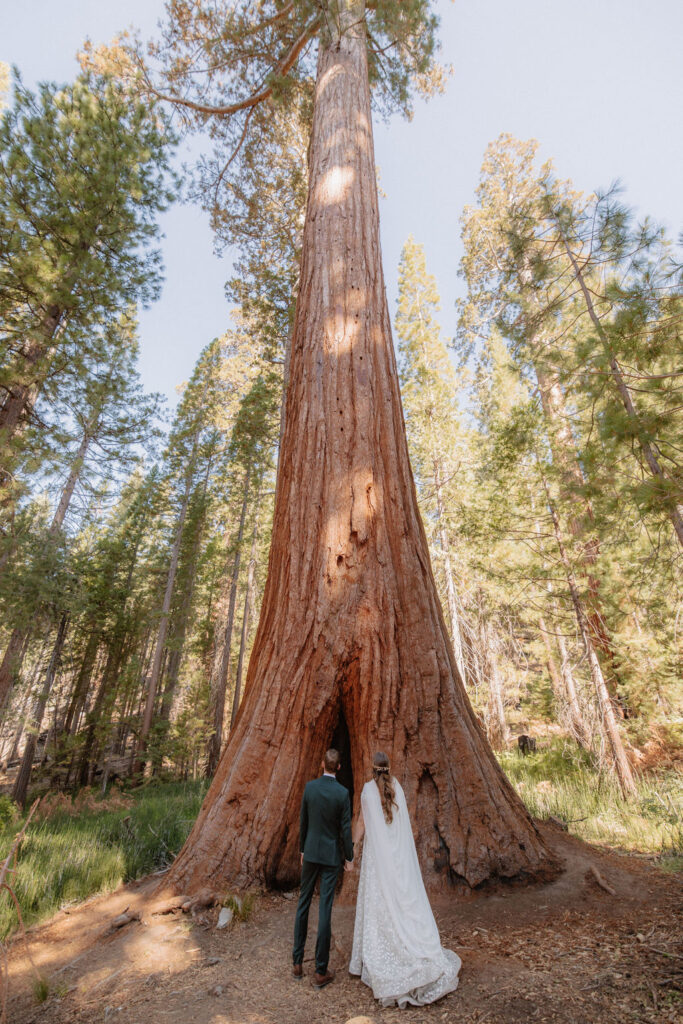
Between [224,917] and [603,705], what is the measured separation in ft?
20.1

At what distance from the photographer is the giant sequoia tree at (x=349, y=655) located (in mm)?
3471

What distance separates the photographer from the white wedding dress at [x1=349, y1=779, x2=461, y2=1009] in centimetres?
239

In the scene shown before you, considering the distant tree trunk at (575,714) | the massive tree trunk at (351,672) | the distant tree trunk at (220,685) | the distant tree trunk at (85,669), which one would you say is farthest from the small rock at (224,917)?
the distant tree trunk at (85,669)

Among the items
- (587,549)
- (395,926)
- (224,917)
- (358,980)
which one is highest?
(587,549)

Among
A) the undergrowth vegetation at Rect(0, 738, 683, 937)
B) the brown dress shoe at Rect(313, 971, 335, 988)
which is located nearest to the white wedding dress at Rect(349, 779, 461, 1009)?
the brown dress shoe at Rect(313, 971, 335, 988)

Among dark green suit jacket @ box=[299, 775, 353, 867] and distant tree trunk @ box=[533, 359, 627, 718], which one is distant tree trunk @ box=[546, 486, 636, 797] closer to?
distant tree trunk @ box=[533, 359, 627, 718]

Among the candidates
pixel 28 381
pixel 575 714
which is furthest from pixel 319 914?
pixel 575 714

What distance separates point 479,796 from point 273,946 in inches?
66.2

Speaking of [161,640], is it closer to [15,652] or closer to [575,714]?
[15,652]

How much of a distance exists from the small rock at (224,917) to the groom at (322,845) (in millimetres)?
625

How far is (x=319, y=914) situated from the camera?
2.66 meters

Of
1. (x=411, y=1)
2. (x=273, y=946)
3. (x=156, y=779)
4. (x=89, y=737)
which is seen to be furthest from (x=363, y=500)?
(x=89, y=737)

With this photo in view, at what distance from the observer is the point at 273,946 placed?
9.65ft

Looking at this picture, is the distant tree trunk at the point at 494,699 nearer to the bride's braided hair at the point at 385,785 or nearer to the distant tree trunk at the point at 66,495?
the bride's braided hair at the point at 385,785
